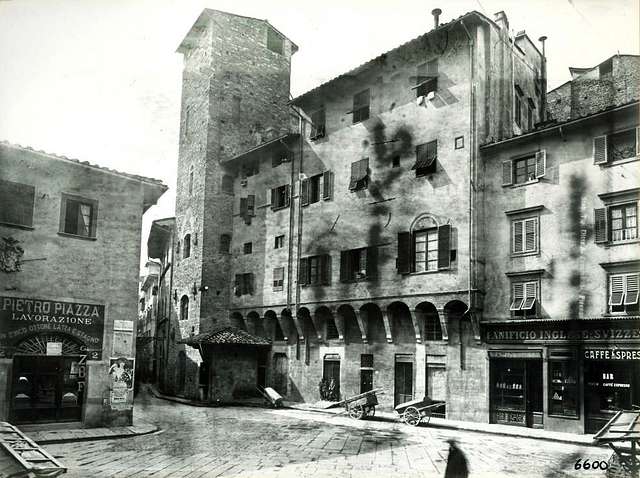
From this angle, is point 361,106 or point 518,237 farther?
point 361,106

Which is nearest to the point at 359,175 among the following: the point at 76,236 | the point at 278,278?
the point at 278,278

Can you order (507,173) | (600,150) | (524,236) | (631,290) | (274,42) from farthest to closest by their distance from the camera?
(274,42) → (507,173) → (524,236) → (600,150) → (631,290)

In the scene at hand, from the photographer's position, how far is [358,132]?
93.5ft

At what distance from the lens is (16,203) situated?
17625 mm

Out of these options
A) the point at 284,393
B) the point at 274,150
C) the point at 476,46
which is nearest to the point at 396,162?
the point at 476,46

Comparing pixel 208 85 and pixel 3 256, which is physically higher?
pixel 208 85

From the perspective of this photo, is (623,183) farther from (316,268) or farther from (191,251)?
(191,251)

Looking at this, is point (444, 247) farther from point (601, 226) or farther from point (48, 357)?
point (48, 357)

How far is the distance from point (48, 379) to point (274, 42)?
22495 millimetres

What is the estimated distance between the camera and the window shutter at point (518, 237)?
22984 millimetres

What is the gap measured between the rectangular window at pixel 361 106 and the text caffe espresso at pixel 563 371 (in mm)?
11221

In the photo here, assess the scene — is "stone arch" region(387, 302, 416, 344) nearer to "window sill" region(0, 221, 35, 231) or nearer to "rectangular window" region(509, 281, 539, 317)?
"rectangular window" region(509, 281, 539, 317)

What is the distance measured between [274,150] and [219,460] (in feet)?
72.1

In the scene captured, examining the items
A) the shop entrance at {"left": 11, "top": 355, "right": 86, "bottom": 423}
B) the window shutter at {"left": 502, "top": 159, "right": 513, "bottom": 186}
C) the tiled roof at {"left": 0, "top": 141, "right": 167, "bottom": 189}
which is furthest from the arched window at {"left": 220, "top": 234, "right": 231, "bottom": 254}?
the window shutter at {"left": 502, "top": 159, "right": 513, "bottom": 186}
